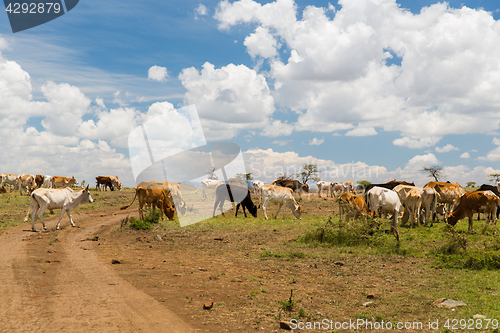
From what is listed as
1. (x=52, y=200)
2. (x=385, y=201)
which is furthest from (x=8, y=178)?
(x=385, y=201)

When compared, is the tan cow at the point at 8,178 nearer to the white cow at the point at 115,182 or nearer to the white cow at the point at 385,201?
the white cow at the point at 115,182

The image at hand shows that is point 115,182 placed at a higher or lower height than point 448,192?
higher

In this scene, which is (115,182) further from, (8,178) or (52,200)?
(52,200)

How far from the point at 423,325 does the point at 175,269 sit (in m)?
6.99

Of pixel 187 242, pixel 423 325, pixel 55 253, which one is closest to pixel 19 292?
pixel 55 253

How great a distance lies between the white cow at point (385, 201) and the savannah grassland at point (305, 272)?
101 centimetres

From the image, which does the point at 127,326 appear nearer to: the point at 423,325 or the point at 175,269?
the point at 175,269

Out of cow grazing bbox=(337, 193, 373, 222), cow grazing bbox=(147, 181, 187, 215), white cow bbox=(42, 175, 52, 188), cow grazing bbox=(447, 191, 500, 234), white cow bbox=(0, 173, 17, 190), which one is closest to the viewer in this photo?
cow grazing bbox=(447, 191, 500, 234)

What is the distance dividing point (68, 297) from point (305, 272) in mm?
6371

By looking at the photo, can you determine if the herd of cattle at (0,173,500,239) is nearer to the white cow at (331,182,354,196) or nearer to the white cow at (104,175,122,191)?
the white cow at (331,182,354,196)

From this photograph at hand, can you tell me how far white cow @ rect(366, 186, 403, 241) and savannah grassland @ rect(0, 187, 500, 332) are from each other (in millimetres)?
1009

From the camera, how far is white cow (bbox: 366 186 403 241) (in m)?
16.1

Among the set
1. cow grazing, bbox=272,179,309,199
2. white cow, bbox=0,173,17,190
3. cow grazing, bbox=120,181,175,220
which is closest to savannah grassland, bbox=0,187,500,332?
cow grazing, bbox=120,181,175,220

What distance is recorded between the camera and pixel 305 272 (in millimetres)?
10727
